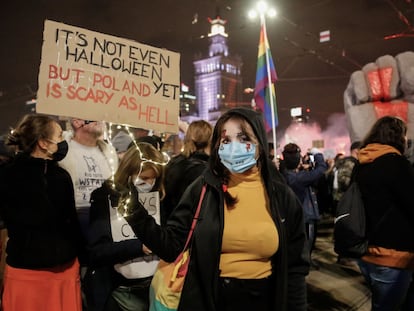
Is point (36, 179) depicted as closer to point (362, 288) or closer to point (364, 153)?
point (364, 153)

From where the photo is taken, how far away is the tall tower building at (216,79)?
9794 centimetres

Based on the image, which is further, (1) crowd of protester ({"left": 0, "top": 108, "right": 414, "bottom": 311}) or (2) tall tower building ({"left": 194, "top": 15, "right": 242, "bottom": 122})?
(2) tall tower building ({"left": 194, "top": 15, "right": 242, "bottom": 122})

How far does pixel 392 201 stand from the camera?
2826 millimetres

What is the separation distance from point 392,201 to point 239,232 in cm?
152

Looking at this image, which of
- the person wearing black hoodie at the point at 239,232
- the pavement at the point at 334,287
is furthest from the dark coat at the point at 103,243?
the pavement at the point at 334,287

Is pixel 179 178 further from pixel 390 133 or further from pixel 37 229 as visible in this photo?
pixel 390 133

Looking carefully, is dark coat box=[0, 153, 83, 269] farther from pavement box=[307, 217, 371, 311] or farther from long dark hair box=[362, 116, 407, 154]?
pavement box=[307, 217, 371, 311]

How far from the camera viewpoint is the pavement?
475 centimetres

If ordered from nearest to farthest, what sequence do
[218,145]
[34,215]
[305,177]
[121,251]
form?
1. [218,145]
2. [121,251]
3. [34,215]
4. [305,177]

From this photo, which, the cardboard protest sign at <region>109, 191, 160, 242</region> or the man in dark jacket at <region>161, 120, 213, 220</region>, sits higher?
the man in dark jacket at <region>161, 120, 213, 220</region>

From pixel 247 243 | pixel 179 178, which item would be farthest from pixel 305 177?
pixel 247 243

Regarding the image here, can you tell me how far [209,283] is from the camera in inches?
77.2

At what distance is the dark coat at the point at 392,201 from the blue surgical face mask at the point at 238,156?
1.28 meters

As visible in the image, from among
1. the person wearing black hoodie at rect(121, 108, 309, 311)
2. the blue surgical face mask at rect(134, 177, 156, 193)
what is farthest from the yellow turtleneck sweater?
the blue surgical face mask at rect(134, 177, 156, 193)
